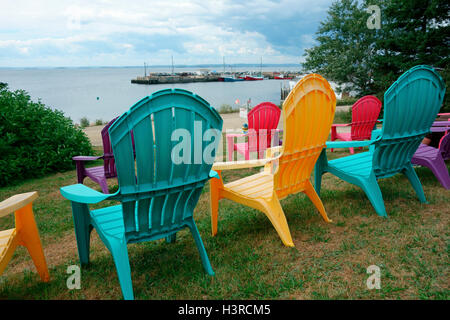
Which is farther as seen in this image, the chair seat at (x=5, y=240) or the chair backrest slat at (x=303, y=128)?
the chair backrest slat at (x=303, y=128)

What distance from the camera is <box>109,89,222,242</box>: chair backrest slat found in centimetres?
180

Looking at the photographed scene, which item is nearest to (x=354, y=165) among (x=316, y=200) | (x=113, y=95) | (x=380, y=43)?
(x=316, y=200)

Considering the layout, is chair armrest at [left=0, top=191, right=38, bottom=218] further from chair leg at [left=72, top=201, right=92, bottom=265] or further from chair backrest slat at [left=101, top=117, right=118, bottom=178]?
chair backrest slat at [left=101, top=117, right=118, bottom=178]

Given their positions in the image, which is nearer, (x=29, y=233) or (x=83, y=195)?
(x=83, y=195)

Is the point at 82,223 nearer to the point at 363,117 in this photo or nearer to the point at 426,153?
the point at 426,153

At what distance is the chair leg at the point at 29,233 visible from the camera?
7.18ft

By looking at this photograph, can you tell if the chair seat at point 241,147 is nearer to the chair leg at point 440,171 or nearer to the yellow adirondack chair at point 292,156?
the yellow adirondack chair at point 292,156

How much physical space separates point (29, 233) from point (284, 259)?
73.0 inches

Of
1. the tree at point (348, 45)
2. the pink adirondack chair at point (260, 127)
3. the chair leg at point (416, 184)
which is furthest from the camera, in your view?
the tree at point (348, 45)

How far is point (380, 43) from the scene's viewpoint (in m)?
10.4

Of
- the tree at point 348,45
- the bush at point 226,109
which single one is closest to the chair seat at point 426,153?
the tree at point 348,45

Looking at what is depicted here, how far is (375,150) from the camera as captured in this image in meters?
3.02
